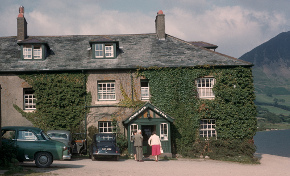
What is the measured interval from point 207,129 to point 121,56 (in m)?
9.07

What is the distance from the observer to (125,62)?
90.8 ft

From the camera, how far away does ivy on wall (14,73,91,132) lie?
86.4 ft

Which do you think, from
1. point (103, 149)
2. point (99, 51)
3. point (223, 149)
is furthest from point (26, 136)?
point (223, 149)

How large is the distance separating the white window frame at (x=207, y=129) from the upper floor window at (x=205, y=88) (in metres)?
1.96

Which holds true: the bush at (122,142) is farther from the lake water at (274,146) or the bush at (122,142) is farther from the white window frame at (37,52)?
the lake water at (274,146)

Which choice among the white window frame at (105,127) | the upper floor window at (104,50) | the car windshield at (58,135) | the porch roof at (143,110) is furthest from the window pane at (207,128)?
the car windshield at (58,135)

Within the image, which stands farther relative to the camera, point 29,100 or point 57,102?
point 29,100

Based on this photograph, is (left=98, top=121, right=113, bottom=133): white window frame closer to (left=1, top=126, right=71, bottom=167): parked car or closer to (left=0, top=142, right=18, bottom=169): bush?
(left=1, top=126, right=71, bottom=167): parked car

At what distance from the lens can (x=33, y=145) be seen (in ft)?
Result: 51.6

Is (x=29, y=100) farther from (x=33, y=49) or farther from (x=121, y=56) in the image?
(x=121, y=56)

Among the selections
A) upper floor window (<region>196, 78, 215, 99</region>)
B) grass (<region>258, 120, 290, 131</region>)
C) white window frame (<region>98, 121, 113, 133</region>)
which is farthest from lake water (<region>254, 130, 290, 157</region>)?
grass (<region>258, 120, 290, 131</region>)

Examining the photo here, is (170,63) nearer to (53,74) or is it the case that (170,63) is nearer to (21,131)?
(53,74)

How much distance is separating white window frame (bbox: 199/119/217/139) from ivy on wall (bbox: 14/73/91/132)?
29.5ft

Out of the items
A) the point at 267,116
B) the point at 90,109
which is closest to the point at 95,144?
the point at 90,109
